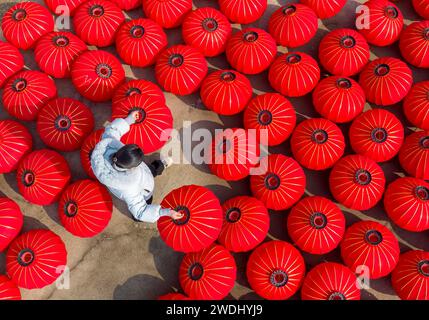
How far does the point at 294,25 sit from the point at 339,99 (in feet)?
8.86

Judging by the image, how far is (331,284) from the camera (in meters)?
8.74

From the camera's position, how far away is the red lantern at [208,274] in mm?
8789

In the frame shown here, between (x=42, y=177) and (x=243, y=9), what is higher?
(x=243, y=9)

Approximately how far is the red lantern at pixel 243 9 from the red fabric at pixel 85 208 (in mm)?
6711

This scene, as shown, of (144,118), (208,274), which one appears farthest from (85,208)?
(208,274)

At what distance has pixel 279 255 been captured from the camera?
29.5 ft

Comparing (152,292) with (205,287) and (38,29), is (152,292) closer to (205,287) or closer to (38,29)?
(205,287)

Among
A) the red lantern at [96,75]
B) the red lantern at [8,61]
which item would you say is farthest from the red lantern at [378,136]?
the red lantern at [8,61]

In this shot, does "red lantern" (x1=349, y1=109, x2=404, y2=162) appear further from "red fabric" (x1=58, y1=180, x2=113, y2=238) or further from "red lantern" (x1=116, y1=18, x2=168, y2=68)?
"red fabric" (x1=58, y1=180, x2=113, y2=238)

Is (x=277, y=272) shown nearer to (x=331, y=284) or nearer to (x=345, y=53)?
(x=331, y=284)

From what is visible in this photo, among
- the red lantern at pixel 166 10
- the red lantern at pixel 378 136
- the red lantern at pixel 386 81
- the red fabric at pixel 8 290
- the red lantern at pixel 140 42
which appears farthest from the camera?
the red lantern at pixel 166 10

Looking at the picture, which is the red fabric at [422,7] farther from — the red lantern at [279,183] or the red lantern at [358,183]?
the red lantern at [279,183]

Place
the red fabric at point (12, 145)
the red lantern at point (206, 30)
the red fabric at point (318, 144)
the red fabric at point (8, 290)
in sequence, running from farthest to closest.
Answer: the red lantern at point (206, 30) → the red fabric at point (318, 144) → the red fabric at point (12, 145) → the red fabric at point (8, 290)

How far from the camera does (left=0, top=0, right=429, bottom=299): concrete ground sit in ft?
32.4
